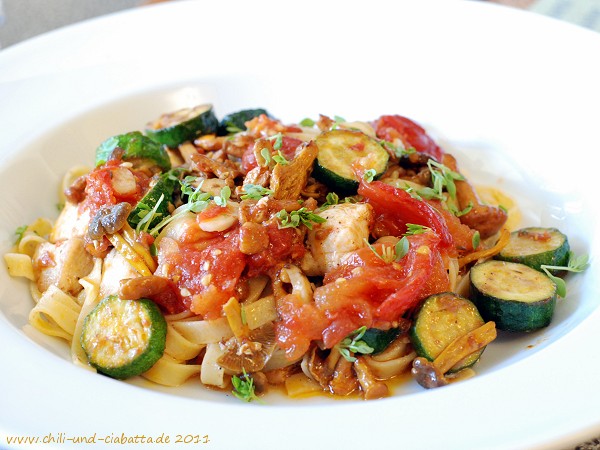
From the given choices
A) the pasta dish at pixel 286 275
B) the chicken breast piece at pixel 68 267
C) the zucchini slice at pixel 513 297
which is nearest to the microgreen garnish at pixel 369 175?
the pasta dish at pixel 286 275

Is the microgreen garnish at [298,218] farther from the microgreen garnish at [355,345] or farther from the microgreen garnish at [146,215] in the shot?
the microgreen garnish at [146,215]

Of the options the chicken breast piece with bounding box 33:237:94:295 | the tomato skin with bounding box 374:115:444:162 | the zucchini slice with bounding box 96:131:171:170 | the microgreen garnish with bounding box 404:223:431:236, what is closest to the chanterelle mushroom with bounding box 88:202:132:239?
the chicken breast piece with bounding box 33:237:94:295

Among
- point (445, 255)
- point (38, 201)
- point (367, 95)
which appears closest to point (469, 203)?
point (445, 255)

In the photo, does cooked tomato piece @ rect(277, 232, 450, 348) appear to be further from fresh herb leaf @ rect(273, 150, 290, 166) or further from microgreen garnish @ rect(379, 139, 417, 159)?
microgreen garnish @ rect(379, 139, 417, 159)

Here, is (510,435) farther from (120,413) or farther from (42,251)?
(42,251)

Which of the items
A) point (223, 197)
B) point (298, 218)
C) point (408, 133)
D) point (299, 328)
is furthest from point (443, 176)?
point (299, 328)

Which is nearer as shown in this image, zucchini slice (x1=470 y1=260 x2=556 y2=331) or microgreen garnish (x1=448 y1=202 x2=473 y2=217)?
zucchini slice (x1=470 y1=260 x2=556 y2=331)

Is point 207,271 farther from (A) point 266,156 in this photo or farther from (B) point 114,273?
(A) point 266,156

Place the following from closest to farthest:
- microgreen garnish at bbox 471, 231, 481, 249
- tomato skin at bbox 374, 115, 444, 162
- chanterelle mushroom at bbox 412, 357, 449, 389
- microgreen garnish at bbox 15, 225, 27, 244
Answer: chanterelle mushroom at bbox 412, 357, 449, 389, microgreen garnish at bbox 471, 231, 481, 249, microgreen garnish at bbox 15, 225, 27, 244, tomato skin at bbox 374, 115, 444, 162
